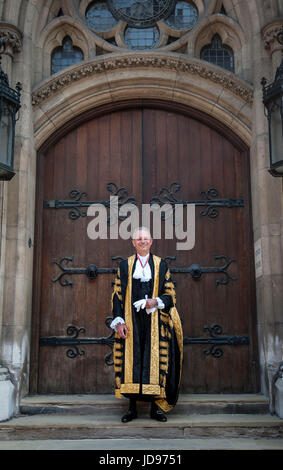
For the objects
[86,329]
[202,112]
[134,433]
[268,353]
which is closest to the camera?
[134,433]

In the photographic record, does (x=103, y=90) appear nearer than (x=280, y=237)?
No

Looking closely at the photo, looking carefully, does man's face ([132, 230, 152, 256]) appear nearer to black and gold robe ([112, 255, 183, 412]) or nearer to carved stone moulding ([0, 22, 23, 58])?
black and gold robe ([112, 255, 183, 412])

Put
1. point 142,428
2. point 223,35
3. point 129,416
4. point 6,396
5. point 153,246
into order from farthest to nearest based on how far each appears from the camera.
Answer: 1. point 223,35
2. point 153,246
3. point 6,396
4. point 129,416
5. point 142,428

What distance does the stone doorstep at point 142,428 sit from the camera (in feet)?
13.9

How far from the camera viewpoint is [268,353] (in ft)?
16.0

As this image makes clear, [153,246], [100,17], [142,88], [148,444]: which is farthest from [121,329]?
[100,17]

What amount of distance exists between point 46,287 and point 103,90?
6.64 feet

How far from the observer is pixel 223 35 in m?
5.83

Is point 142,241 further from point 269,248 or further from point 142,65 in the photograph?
point 142,65

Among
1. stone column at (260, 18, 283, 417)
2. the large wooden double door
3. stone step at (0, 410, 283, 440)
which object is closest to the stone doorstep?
stone step at (0, 410, 283, 440)

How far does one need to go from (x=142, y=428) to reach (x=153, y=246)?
1.81 m

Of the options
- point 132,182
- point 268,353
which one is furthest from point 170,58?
point 268,353

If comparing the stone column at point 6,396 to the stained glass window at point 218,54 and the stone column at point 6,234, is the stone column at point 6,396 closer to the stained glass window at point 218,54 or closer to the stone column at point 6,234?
the stone column at point 6,234

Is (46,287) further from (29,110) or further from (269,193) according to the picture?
(269,193)
